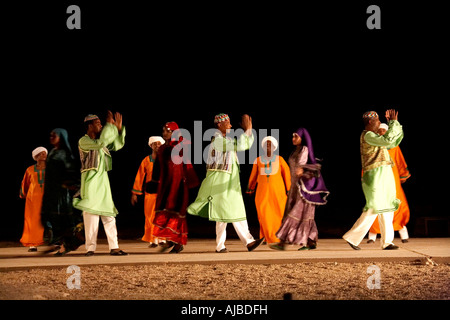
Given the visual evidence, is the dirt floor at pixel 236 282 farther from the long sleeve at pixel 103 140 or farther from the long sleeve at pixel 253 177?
the long sleeve at pixel 253 177

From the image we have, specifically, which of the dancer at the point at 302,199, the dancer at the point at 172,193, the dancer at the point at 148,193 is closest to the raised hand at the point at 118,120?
the dancer at the point at 172,193

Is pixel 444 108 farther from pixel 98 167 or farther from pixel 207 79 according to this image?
pixel 98 167

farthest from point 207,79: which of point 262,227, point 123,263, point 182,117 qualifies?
point 123,263

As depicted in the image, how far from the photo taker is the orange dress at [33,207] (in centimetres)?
870

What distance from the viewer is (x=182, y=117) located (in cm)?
1330

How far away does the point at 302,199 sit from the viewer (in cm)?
772

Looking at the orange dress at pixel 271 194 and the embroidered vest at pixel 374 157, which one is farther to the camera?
the orange dress at pixel 271 194

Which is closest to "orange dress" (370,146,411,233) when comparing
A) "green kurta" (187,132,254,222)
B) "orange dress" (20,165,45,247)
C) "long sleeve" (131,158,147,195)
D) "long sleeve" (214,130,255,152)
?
"green kurta" (187,132,254,222)

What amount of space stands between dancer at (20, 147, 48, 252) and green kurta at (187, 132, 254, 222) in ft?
7.83

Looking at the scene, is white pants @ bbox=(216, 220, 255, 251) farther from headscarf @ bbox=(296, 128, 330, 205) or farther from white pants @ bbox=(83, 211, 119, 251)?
white pants @ bbox=(83, 211, 119, 251)

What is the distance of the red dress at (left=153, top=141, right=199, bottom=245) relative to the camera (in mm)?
7859

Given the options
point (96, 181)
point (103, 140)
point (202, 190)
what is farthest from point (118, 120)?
point (202, 190)

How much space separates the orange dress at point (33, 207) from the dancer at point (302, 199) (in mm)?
3447

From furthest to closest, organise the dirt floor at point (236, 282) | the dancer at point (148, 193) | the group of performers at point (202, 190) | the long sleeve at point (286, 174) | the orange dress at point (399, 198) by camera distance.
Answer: the dancer at point (148, 193) < the orange dress at point (399, 198) < the long sleeve at point (286, 174) < the group of performers at point (202, 190) < the dirt floor at point (236, 282)
